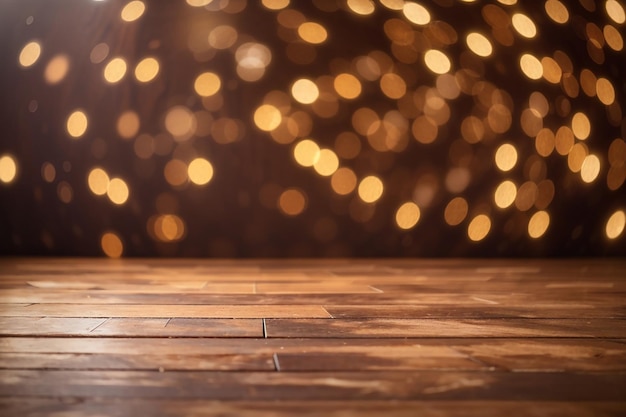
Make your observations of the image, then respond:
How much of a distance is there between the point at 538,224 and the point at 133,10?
1.71 meters

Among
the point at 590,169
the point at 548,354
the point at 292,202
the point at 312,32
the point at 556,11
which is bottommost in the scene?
the point at 548,354

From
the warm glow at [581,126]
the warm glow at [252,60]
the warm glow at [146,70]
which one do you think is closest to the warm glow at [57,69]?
the warm glow at [146,70]

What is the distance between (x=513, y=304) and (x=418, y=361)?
0.44m

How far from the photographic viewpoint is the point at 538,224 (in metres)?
1.96

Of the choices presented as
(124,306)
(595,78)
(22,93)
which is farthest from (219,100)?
(595,78)

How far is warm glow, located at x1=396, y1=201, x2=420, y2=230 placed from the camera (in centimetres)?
191

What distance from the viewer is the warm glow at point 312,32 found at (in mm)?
1921

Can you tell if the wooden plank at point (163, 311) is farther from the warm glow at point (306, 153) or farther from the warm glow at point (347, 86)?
the warm glow at point (347, 86)

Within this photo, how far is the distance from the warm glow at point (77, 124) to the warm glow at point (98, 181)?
0.48ft

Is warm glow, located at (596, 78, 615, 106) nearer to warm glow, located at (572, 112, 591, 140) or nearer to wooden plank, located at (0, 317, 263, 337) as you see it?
warm glow, located at (572, 112, 591, 140)

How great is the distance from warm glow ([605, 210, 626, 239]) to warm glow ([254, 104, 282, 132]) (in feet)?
4.38

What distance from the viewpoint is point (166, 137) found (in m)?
1.85

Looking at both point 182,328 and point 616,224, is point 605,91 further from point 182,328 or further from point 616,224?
point 182,328

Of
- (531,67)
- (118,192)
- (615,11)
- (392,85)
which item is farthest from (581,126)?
(118,192)
